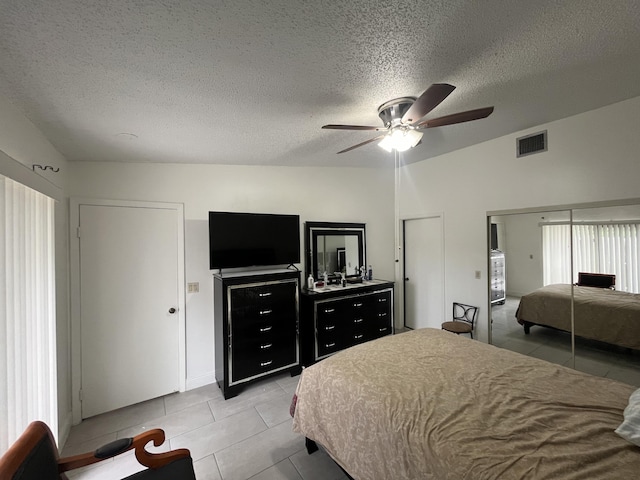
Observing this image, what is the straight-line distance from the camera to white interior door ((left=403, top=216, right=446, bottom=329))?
3771 millimetres

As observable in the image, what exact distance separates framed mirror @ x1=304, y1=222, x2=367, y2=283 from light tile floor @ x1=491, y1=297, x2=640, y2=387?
1.87 meters

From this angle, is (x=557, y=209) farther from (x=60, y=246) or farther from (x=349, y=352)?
(x=60, y=246)

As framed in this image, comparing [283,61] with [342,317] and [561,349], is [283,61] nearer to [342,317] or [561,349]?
[342,317]

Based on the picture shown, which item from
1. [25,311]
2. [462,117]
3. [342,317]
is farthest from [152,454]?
[462,117]

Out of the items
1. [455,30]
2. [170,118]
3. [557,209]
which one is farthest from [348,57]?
[557,209]

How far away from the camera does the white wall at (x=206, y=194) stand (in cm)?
264

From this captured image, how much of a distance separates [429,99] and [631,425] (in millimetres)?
1820

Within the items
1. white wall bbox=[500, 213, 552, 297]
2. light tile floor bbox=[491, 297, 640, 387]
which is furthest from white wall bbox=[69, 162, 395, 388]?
light tile floor bbox=[491, 297, 640, 387]

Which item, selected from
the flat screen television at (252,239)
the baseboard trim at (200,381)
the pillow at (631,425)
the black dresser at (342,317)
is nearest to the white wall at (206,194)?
the baseboard trim at (200,381)

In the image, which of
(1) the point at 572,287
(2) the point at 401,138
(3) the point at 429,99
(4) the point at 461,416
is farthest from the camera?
(1) the point at 572,287

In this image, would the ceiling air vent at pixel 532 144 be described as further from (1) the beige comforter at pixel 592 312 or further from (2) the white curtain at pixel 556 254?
(1) the beige comforter at pixel 592 312

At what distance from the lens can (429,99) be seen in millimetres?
1450

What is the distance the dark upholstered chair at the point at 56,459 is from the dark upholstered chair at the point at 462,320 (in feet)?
9.57

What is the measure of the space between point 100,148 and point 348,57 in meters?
2.24
